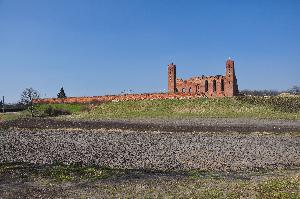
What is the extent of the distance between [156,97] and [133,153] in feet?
116

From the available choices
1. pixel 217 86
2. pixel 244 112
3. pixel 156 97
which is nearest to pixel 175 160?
pixel 244 112

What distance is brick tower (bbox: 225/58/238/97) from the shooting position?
4976 centimetres

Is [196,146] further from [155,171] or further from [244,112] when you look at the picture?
[244,112]

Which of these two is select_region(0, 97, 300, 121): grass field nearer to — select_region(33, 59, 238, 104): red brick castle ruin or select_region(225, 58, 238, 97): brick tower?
select_region(33, 59, 238, 104): red brick castle ruin

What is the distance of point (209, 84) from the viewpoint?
55344 mm

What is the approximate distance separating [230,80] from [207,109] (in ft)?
28.2

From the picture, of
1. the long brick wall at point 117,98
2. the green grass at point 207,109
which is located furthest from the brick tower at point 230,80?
the long brick wall at point 117,98

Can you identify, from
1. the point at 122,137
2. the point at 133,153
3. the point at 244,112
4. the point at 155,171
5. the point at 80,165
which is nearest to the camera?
the point at 155,171

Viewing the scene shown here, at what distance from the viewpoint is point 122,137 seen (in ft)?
69.7

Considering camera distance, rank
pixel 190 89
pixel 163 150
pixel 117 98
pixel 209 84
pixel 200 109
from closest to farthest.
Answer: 1. pixel 163 150
2. pixel 200 109
3. pixel 117 98
4. pixel 209 84
5. pixel 190 89

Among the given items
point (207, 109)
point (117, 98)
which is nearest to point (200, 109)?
point (207, 109)

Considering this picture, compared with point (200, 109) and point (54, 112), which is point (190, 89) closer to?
point (200, 109)

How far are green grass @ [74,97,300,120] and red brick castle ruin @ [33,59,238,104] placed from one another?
5.79ft

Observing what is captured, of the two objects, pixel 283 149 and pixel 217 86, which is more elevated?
pixel 217 86
